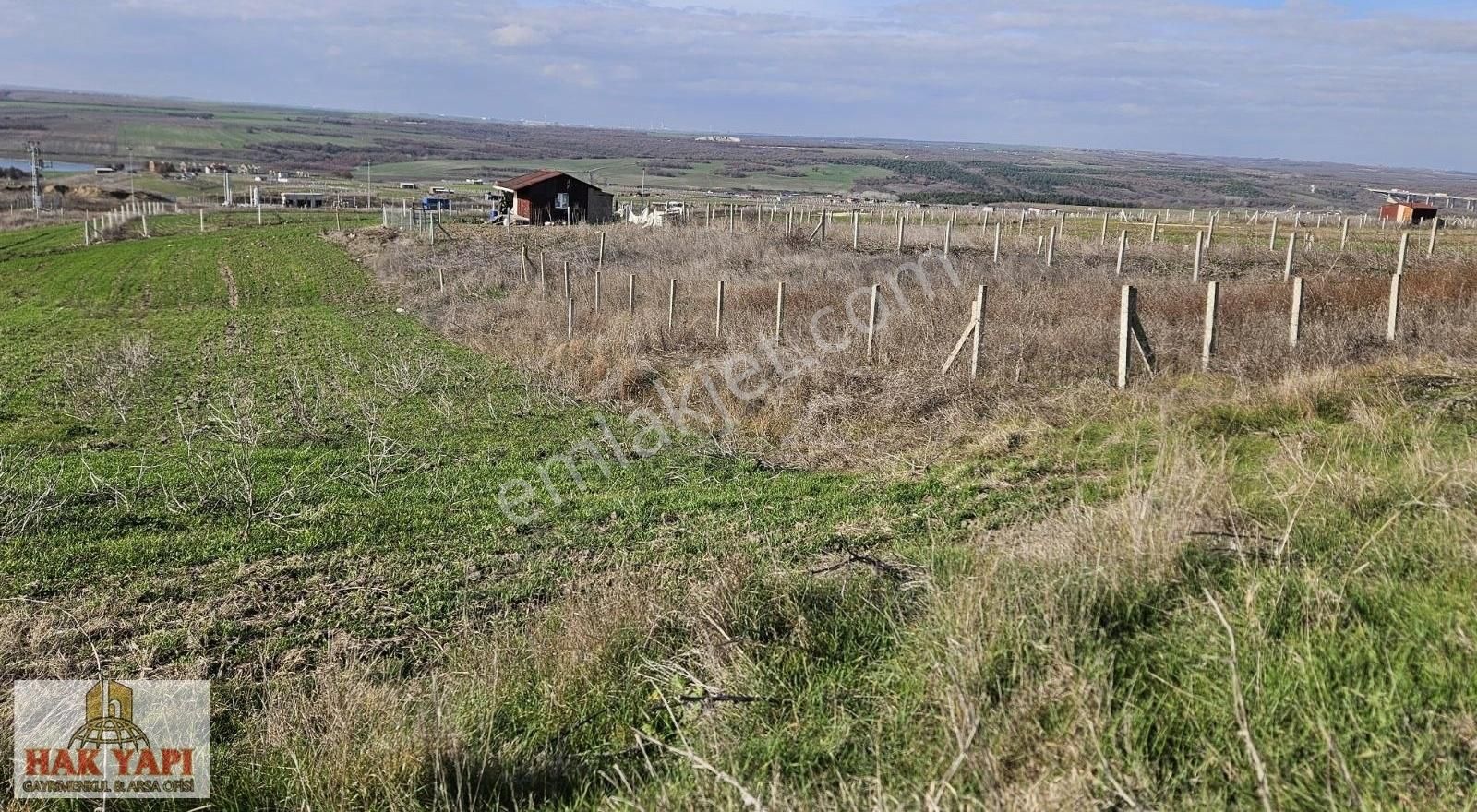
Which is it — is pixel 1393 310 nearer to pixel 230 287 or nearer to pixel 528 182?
pixel 230 287

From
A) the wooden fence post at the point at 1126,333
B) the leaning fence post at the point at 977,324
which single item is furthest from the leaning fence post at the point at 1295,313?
the leaning fence post at the point at 977,324

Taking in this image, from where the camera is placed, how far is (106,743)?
4.38 metres

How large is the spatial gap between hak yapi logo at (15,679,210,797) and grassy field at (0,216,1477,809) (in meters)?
0.16

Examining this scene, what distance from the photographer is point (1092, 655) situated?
3.60 m

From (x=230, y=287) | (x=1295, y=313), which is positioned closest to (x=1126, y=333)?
(x=1295, y=313)

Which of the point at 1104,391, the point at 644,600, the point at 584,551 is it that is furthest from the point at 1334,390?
the point at 644,600

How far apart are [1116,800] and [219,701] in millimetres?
4978

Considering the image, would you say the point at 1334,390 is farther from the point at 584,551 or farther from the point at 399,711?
the point at 399,711

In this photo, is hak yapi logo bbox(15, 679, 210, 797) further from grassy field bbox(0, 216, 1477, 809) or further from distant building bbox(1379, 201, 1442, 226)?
distant building bbox(1379, 201, 1442, 226)

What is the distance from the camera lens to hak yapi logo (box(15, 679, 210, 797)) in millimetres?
4043

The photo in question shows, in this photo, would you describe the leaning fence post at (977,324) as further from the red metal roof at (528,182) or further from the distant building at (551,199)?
the red metal roof at (528,182)

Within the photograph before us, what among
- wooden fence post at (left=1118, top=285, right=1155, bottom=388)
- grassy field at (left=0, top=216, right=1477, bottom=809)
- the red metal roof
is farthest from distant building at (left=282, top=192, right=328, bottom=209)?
wooden fence post at (left=1118, top=285, right=1155, bottom=388)

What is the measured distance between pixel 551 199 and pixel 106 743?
56.1 meters

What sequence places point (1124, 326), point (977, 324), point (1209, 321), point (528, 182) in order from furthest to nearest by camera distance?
1. point (528, 182)
2. point (977, 324)
3. point (1209, 321)
4. point (1124, 326)
